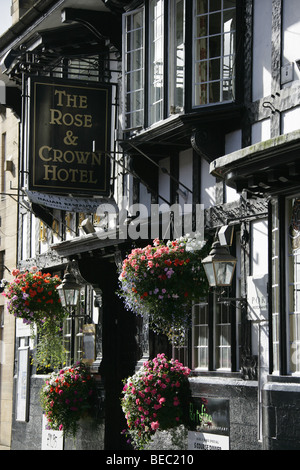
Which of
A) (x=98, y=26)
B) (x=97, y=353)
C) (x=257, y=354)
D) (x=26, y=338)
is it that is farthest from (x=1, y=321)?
(x=257, y=354)

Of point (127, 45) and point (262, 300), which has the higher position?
point (127, 45)

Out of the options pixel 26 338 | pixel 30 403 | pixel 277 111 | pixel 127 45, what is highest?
pixel 127 45

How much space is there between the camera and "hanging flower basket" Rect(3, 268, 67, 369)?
19.3m

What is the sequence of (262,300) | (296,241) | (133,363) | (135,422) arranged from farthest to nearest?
(133,363), (135,422), (262,300), (296,241)

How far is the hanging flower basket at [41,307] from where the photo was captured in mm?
19281

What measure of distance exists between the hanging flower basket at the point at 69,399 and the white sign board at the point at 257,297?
5.58 m

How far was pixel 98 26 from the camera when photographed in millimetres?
18188

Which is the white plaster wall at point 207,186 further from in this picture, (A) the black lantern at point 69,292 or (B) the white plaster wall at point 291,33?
(A) the black lantern at point 69,292

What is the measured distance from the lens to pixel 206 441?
14.3 m

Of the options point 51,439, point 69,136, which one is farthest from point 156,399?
point 51,439

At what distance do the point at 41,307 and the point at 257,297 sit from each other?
23.3 feet

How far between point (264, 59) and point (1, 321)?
14.4 m

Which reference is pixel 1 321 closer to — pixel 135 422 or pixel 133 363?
pixel 133 363

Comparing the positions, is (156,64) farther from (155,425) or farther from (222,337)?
(155,425)
